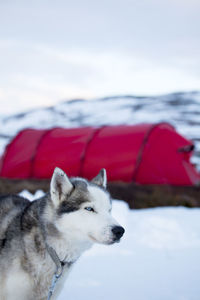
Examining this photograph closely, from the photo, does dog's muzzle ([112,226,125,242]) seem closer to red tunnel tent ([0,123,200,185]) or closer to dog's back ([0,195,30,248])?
dog's back ([0,195,30,248])

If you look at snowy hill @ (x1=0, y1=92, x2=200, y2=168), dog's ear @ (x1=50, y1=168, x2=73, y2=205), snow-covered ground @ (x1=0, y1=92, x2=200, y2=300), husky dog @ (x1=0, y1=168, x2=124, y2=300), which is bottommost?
snowy hill @ (x1=0, y1=92, x2=200, y2=168)

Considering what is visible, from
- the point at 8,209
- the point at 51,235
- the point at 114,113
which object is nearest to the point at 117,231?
the point at 51,235

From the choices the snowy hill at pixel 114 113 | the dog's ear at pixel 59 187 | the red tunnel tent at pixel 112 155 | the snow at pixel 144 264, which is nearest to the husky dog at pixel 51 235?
the dog's ear at pixel 59 187

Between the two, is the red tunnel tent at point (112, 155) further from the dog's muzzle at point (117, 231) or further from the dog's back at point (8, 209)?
the dog's muzzle at point (117, 231)

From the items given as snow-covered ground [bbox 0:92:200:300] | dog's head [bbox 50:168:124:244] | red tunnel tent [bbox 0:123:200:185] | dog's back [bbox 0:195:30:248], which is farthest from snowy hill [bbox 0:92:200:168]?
dog's head [bbox 50:168:124:244]

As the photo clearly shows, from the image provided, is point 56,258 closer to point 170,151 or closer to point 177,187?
point 177,187

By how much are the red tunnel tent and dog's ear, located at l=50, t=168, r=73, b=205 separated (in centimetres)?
578

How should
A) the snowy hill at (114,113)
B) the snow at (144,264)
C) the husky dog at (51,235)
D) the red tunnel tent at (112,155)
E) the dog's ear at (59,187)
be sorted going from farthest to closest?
the snowy hill at (114,113) → the red tunnel tent at (112,155) → the snow at (144,264) → the dog's ear at (59,187) → the husky dog at (51,235)

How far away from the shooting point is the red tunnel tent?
8641 mm

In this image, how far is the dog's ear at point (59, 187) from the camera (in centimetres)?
296

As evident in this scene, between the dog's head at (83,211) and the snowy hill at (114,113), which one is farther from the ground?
the dog's head at (83,211)

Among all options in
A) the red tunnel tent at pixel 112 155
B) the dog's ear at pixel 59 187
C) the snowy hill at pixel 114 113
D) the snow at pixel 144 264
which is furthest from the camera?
the snowy hill at pixel 114 113

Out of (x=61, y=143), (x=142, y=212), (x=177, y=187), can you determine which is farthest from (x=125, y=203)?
(x=61, y=143)

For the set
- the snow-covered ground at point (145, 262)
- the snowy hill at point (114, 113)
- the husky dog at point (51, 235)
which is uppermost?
the husky dog at point (51, 235)
